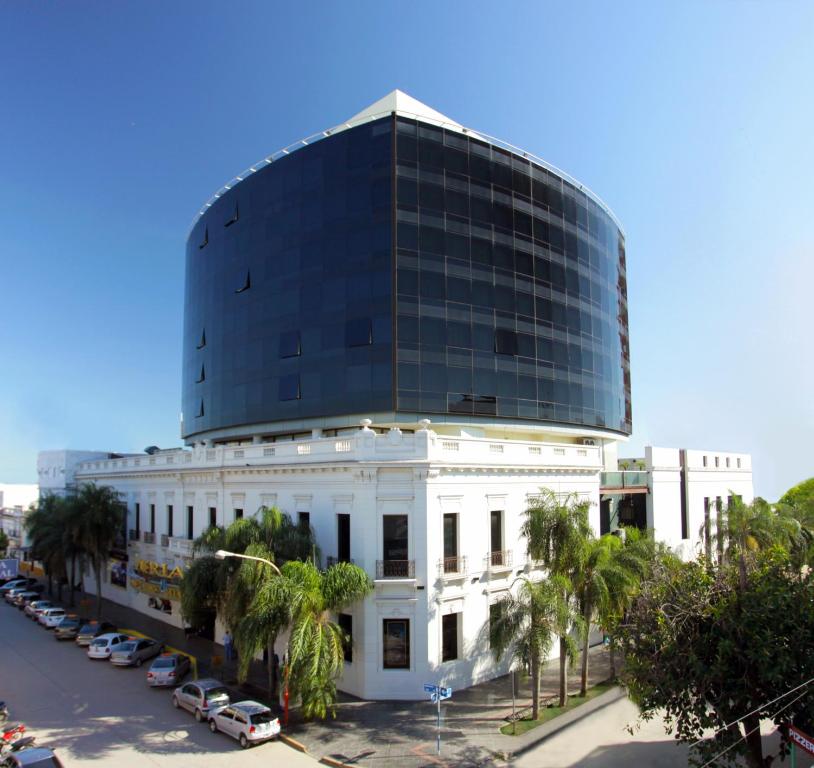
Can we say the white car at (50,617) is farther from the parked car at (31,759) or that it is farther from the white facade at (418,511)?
Answer: the parked car at (31,759)

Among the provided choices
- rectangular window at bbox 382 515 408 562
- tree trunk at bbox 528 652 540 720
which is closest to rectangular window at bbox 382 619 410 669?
rectangular window at bbox 382 515 408 562

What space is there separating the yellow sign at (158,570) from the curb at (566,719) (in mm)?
22123

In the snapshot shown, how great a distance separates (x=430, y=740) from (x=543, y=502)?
31.6ft

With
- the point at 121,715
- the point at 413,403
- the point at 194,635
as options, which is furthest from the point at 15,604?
the point at 413,403

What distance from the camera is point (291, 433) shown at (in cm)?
4112

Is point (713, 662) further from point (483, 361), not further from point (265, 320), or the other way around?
point (265, 320)

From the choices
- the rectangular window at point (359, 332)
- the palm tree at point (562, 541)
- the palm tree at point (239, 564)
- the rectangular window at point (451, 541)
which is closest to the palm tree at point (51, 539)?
the palm tree at point (239, 564)

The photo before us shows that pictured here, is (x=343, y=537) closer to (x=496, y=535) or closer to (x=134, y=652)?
(x=496, y=535)

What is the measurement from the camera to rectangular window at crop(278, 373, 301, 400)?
129 ft

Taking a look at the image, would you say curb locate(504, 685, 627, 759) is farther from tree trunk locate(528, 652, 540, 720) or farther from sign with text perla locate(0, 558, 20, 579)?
sign with text perla locate(0, 558, 20, 579)

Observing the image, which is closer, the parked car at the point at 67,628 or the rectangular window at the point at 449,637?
the rectangular window at the point at 449,637

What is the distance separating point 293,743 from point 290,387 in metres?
23.2

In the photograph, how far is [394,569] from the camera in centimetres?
2425

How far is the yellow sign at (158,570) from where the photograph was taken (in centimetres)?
3503
